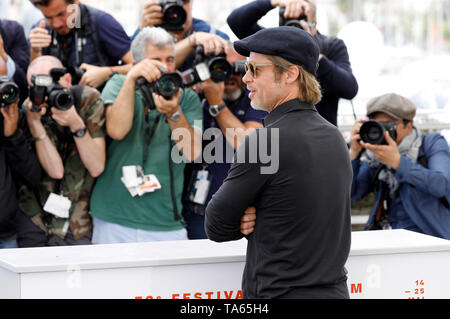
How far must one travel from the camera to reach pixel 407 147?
12.7 feet

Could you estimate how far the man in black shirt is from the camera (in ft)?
6.66

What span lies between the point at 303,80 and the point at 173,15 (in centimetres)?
188

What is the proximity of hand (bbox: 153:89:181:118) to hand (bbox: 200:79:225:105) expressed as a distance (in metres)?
0.20

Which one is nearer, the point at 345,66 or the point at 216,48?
the point at 216,48

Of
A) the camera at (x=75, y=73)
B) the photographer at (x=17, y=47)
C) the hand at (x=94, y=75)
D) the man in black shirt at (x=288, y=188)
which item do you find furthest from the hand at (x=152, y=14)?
the man in black shirt at (x=288, y=188)

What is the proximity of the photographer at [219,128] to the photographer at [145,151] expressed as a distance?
11 centimetres

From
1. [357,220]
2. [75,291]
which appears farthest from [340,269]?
[357,220]

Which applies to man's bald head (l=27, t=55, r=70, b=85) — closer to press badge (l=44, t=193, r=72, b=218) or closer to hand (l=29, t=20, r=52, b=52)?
hand (l=29, t=20, r=52, b=52)

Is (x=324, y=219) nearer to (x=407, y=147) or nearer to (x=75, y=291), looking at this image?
(x=75, y=291)

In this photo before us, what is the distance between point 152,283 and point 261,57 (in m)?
0.95

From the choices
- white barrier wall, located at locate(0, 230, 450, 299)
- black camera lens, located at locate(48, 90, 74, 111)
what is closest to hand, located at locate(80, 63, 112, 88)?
black camera lens, located at locate(48, 90, 74, 111)

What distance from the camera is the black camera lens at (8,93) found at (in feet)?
10.5

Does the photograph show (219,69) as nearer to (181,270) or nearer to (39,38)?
(39,38)

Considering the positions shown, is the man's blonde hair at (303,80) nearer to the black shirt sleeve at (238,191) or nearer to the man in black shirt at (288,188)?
the man in black shirt at (288,188)
